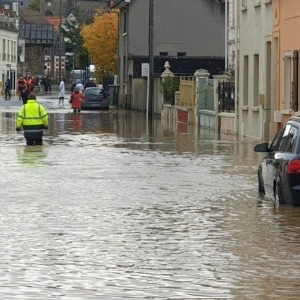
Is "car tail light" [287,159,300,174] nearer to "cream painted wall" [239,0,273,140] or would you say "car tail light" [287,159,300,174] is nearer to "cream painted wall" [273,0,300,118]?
"cream painted wall" [273,0,300,118]

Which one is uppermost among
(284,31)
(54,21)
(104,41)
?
(54,21)

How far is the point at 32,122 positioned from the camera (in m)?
31.6

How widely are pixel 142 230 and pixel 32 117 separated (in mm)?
18077

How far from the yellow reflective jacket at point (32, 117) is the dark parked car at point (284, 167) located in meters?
14.2

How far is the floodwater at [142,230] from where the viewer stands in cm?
1027

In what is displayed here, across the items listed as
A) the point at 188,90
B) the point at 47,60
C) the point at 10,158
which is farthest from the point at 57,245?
the point at 47,60

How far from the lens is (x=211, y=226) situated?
14492 mm

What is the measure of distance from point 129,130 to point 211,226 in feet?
91.8

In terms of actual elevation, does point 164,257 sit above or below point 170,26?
below

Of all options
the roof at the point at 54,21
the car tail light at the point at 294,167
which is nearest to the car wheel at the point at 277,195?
the car tail light at the point at 294,167

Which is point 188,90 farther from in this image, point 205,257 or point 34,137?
point 205,257

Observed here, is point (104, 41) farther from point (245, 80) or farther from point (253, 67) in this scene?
point (253, 67)

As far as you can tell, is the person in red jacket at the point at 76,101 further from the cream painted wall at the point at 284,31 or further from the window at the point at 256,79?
the cream painted wall at the point at 284,31

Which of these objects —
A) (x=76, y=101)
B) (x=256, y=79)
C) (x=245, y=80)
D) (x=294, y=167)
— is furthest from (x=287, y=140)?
(x=76, y=101)
